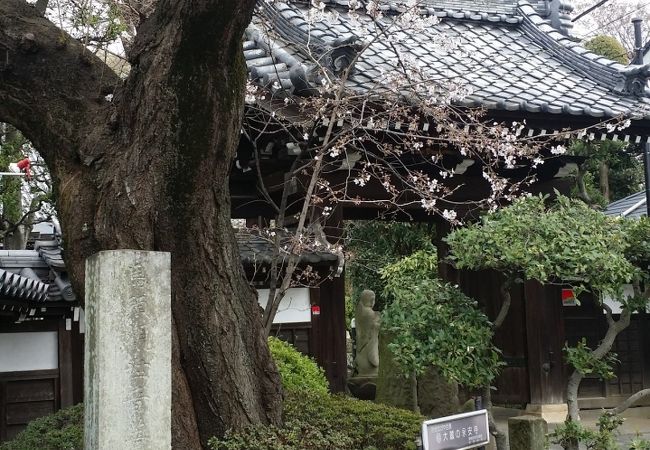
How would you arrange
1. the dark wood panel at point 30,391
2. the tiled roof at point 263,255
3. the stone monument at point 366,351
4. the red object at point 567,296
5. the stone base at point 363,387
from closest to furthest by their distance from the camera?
the tiled roof at point 263,255 → the dark wood panel at point 30,391 → the red object at point 567,296 → the stone base at point 363,387 → the stone monument at point 366,351

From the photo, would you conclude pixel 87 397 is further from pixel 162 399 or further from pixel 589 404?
pixel 589 404

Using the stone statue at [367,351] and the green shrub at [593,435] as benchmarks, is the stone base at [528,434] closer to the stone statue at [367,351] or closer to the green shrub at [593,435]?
the green shrub at [593,435]

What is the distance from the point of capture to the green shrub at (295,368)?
8227mm

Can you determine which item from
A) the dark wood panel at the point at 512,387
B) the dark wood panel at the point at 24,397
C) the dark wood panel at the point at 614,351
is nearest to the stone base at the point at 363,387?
the dark wood panel at the point at 512,387

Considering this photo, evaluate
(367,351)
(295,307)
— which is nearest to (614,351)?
(367,351)

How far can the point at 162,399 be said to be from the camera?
3.75 meters

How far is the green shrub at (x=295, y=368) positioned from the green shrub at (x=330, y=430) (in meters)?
1.88

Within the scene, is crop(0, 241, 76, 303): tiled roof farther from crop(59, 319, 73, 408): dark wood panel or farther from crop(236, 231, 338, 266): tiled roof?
crop(236, 231, 338, 266): tiled roof

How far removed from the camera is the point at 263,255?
8.86 metres

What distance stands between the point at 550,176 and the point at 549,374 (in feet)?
9.30

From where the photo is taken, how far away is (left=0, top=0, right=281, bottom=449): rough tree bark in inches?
177

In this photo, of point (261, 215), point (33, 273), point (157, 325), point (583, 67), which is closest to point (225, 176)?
point (157, 325)

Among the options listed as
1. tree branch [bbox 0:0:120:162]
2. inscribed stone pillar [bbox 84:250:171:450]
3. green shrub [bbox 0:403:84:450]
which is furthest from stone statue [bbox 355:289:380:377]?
inscribed stone pillar [bbox 84:250:171:450]

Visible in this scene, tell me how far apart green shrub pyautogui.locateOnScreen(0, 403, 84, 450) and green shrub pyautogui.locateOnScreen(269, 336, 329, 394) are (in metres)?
2.38
